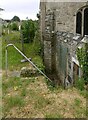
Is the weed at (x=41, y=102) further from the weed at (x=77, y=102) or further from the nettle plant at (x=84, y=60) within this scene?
the nettle plant at (x=84, y=60)

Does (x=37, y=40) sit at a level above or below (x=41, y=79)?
above

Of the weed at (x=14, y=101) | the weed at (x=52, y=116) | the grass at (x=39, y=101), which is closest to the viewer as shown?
the weed at (x=52, y=116)

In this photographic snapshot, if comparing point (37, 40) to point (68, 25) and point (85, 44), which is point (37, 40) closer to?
point (68, 25)

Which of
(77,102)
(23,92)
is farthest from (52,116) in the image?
(23,92)

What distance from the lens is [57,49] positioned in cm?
1415

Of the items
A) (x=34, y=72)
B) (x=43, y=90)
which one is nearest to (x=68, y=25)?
(x=34, y=72)

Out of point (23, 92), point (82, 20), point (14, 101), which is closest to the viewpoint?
point (14, 101)

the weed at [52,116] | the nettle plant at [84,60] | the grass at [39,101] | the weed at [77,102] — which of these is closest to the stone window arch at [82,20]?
the nettle plant at [84,60]

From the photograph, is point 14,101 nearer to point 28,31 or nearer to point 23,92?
point 23,92

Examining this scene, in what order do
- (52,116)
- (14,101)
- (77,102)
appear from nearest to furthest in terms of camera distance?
(52,116) < (77,102) < (14,101)

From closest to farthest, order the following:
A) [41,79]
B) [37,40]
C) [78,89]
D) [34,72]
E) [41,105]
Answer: [41,105]
[78,89]
[41,79]
[34,72]
[37,40]

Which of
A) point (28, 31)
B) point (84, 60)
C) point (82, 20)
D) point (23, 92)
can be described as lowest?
point (23, 92)

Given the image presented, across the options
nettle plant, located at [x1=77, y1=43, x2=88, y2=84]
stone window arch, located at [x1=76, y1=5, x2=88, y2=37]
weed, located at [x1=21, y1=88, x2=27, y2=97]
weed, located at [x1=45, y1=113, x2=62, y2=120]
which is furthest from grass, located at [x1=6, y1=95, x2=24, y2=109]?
stone window arch, located at [x1=76, y1=5, x2=88, y2=37]

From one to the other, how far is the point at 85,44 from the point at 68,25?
2.82 metres
